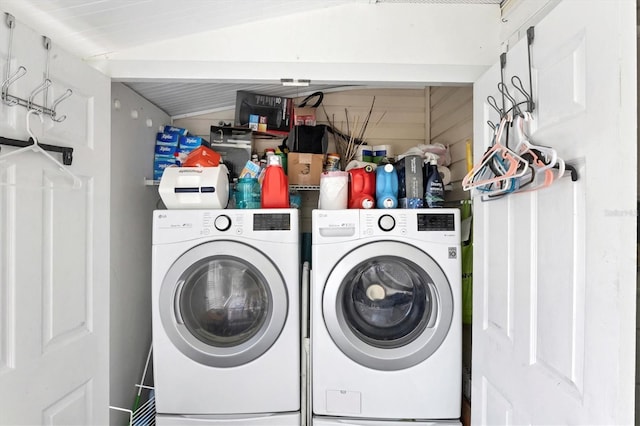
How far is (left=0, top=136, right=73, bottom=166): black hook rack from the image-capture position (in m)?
0.96

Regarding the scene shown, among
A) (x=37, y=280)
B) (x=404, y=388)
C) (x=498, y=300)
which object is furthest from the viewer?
(x=404, y=388)

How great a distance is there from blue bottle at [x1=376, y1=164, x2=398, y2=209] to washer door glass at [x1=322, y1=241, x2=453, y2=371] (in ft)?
0.74

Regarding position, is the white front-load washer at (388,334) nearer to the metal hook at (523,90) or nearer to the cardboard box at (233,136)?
the metal hook at (523,90)

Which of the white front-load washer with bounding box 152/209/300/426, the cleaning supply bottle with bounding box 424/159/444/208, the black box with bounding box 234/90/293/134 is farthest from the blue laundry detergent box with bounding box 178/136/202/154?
the cleaning supply bottle with bounding box 424/159/444/208

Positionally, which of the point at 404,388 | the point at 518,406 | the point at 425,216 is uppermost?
the point at 425,216

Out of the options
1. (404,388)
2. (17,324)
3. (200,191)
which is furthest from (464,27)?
(17,324)

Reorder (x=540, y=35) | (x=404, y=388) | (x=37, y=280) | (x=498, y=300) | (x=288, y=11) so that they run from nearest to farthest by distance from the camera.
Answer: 1. (x=540, y=35)
2. (x=37, y=280)
3. (x=498, y=300)
4. (x=288, y=11)
5. (x=404, y=388)

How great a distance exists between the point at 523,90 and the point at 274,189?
1.13m

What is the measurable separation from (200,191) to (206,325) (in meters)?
0.65

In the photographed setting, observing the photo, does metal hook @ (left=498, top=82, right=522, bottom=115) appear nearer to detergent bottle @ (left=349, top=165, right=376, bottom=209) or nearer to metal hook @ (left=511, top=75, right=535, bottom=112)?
metal hook @ (left=511, top=75, right=535, bottom=112)

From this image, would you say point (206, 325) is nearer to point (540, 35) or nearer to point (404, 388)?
point (404, 388)

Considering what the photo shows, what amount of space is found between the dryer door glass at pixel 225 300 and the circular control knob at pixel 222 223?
165 mm

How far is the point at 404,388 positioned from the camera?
1624mm

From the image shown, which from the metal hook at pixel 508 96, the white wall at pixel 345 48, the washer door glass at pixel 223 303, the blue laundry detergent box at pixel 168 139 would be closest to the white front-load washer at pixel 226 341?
the washer door glass at pixel 223 303
